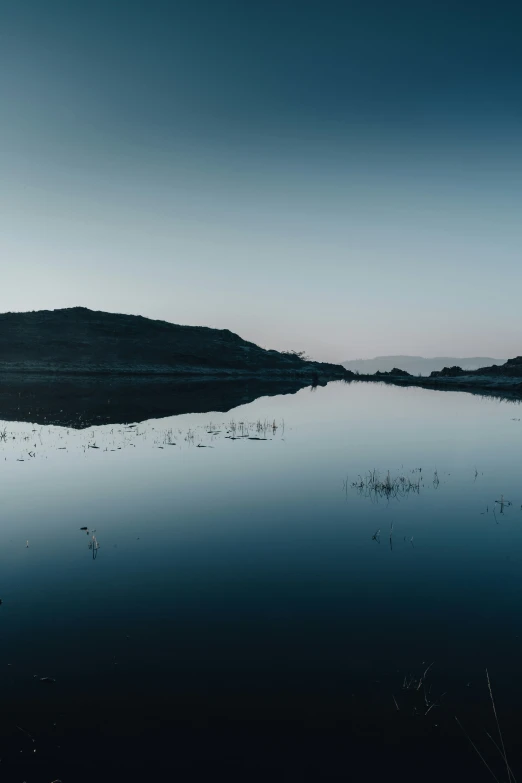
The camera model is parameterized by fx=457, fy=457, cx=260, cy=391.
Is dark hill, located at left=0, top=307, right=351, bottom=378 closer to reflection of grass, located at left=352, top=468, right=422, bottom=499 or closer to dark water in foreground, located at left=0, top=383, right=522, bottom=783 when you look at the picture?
reflection of grass, located at left=352, top=468, right=422, bottom=499

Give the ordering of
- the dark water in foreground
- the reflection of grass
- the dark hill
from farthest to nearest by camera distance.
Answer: the dark hill < the reflection of grass < the dark water in foreground

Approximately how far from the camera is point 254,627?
27.5ft

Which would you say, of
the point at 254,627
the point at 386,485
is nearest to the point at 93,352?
the point at 386,485

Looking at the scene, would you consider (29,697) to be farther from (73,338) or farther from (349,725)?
(73,338)

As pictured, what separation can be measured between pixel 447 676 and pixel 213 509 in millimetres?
9596

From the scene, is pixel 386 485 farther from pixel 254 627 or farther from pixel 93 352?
pixel 93 352

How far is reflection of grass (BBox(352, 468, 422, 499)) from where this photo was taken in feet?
59.0

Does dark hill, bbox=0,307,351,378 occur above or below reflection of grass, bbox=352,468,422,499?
above

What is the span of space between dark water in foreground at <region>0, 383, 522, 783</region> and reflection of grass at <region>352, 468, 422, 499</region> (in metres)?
0.18

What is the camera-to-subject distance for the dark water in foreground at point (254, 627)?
5.77 metres

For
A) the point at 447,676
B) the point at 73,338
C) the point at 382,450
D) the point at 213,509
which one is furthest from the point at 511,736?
the point at 73,338

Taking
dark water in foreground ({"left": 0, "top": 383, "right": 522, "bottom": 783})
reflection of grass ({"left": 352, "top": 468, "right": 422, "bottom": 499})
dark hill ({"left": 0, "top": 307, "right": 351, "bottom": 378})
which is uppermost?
dark hill ({"left": 0, "top": 307, "right": 351, "bottom": 378})

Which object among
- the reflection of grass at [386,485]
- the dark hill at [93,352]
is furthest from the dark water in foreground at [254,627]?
the dark hill at [93,352]

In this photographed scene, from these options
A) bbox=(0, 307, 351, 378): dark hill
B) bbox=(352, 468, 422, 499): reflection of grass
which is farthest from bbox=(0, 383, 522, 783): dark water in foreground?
bbox=(0, 307, 351, 378): dark hill
